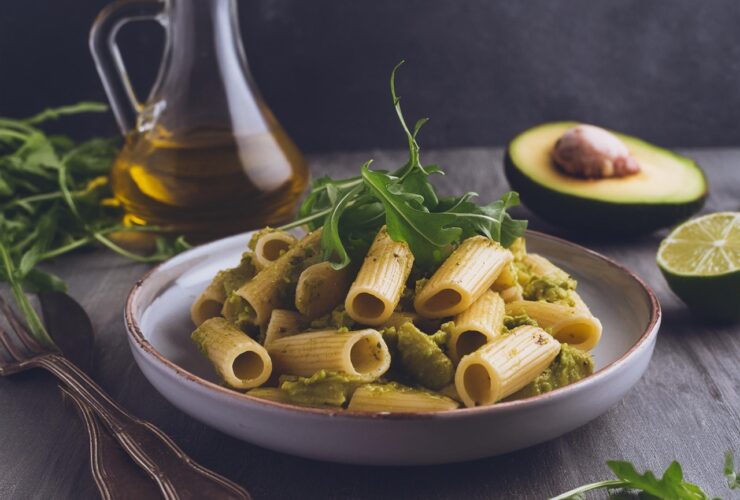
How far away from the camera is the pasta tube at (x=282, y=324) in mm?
1399

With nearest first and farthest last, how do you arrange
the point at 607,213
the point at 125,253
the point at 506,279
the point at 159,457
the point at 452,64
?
1. the point at 159,457
2. the point at 506,279
3. the point at 125,253
4. the point at 607,213
5. the point at 452,64

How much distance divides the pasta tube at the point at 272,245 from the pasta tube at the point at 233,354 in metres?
0.18

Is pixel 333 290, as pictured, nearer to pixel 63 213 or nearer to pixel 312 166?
pixel 63 213

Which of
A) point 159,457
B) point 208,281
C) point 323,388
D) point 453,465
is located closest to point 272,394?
point 323,388

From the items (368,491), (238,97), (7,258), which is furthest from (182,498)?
(238,97)

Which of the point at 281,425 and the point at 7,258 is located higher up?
the point at 281,425

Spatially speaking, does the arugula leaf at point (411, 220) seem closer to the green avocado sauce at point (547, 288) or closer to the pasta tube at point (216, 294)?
the green avocado sauce at point (547, 288)

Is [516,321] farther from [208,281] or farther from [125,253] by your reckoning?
[125,253]

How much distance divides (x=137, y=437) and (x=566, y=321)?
691 mm

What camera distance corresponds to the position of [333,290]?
56.4 inches

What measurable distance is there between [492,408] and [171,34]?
4.89ft

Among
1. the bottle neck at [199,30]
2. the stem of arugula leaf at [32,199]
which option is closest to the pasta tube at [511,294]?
the bottle neck at [199,30]

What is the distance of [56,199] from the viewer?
244cm

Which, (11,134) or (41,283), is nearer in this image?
(41,283)
